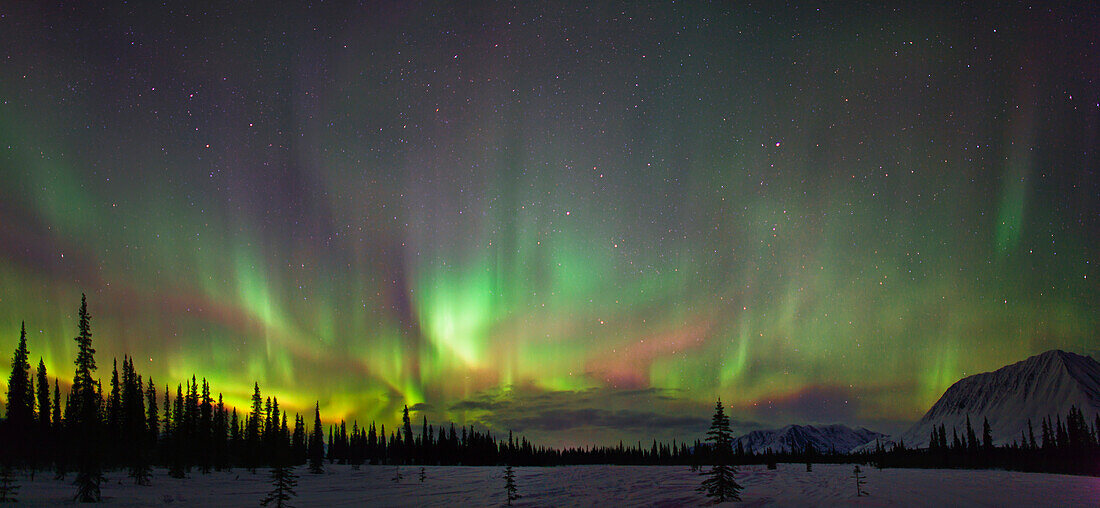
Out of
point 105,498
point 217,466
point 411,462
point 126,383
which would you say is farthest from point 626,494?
point 411,462

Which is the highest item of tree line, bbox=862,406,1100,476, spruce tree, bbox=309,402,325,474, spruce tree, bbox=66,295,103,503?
spruce tree, bbox=66,295,103,503

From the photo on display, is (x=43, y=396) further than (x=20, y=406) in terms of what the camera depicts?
Yes

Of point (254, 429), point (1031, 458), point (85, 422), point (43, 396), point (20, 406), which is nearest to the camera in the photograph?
point (85, 422)

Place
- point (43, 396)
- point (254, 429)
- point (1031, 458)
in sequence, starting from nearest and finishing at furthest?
1. point (43, 396)
2. point (254, 429)
3. point (1031, 458)

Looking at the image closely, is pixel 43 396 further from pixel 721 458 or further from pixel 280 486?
pixel 721 458

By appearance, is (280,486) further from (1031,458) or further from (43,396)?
(1031,458)

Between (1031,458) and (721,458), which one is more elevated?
(721,458)

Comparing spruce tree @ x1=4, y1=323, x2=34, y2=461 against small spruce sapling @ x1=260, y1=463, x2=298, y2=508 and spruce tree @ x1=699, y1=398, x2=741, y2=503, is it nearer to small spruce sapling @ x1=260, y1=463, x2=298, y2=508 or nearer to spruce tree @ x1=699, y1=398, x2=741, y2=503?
small spruce sapling @ x1=260, y1=463, x2=298, y2=508

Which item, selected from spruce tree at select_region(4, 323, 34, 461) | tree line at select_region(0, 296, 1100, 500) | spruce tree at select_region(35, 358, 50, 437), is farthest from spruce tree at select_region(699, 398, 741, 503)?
spruce tree at select_region(35, 358, 50, 437)

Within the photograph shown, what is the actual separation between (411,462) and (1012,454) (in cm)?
15617

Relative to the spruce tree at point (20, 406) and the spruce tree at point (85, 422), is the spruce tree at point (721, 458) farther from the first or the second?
the spruce tree at point (20, 406)

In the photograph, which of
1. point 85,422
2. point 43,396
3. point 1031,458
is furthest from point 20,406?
point 1031,458

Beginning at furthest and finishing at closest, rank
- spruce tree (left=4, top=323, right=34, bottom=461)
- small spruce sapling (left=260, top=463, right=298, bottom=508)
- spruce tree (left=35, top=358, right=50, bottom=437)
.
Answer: spruce tree (left=35, top=358, right=50, bottom=437), spruce tree (left=4, top=323, right=34, bottom=461), small spruce sapling (left=260, top=463, right=298, bottom=508)

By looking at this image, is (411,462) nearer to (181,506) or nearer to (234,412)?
(234,412)
